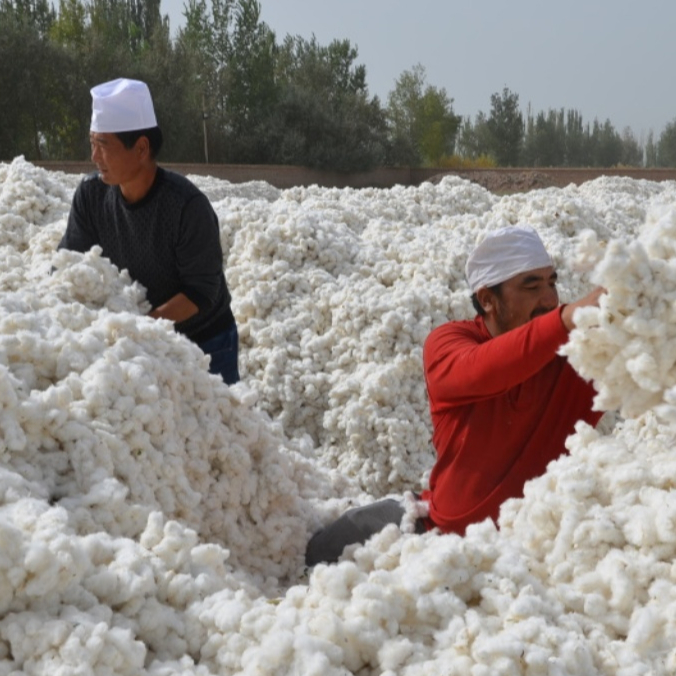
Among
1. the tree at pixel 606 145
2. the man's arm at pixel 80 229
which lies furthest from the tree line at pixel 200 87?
the man's arm at pixel 80 229

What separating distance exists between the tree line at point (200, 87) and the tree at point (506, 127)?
13.0ft

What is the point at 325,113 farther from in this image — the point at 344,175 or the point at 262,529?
the point at 262,529

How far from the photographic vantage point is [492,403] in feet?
6.52

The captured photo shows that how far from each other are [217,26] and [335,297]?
24163mm

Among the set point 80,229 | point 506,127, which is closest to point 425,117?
point 506,127

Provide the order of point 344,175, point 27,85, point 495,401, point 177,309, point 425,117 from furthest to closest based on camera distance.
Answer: point 425,117 → point 344,175 → point 27,85 → point 177,309 → point 495,401

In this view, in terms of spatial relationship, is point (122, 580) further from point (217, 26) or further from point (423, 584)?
point (217, 26)

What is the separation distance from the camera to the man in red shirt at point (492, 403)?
6.39 ft

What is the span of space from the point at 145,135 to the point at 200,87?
22772mm

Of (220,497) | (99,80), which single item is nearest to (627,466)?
(220,497)

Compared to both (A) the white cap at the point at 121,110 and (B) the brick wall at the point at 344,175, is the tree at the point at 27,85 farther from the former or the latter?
(A) the white cap at the point at 121,110

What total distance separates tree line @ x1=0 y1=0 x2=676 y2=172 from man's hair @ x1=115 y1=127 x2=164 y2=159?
733 inches

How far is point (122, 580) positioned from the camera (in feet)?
4.19

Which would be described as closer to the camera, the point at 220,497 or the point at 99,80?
the point at 220,497
